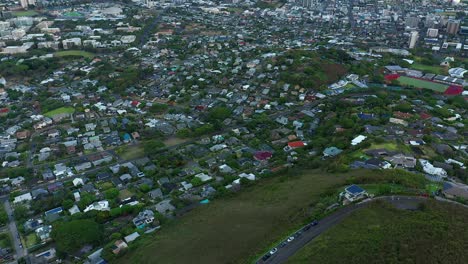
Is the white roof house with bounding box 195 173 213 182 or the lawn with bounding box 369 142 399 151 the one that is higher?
the lawn with bounding box 369 142 399 151

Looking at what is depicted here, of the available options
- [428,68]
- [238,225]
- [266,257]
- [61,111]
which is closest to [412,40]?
[428,68]

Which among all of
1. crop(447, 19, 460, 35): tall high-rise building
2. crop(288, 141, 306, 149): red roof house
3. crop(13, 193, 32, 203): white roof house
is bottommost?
crop(13, 193, 32, 203): white roof house

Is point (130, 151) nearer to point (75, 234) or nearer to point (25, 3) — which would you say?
point (75, 234)

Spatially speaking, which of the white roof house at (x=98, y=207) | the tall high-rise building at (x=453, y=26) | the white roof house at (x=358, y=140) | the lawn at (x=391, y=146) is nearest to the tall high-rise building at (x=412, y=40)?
the tall high-rise building at (x=453, y=26)

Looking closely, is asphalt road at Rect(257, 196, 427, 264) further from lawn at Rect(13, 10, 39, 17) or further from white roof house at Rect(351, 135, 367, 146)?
lawn at Rect(13, 10, 39, 17)

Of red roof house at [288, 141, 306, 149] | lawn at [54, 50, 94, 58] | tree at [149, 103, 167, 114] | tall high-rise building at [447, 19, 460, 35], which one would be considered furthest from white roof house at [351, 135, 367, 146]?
tall high-rise building at [447, 19, 460, 35]

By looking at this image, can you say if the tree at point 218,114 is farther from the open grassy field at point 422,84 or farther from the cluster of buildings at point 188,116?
the open grassy field at point 422,84
